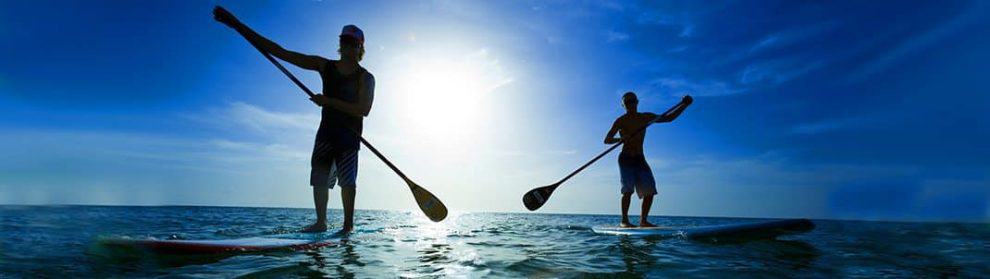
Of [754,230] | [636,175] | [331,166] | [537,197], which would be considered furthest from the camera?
[537,197]

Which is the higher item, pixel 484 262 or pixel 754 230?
pixel 754 230

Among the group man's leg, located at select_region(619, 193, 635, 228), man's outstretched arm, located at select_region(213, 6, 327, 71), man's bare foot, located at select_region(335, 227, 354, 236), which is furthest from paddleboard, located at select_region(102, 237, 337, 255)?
man's leg, located at select_region(619, 193, 635, 228)

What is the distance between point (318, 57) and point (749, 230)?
253 inches

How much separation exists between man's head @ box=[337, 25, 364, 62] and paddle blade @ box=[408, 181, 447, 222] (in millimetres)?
1989

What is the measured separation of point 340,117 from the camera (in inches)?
213

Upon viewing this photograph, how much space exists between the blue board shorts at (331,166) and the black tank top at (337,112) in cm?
8

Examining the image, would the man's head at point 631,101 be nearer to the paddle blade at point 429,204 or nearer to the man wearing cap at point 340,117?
the paddle blade at point 429,204

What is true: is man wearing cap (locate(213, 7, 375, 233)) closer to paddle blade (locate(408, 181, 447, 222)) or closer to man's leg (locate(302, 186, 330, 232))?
man's leg (locate(302, 186, 330, 232))

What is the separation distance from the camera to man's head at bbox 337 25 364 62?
17.7ft

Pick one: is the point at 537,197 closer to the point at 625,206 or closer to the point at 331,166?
the point at 625,206

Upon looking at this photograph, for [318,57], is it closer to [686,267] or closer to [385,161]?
[385,161]

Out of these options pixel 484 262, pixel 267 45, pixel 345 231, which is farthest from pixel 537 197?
pixel 267 45

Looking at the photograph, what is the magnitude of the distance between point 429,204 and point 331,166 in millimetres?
1488

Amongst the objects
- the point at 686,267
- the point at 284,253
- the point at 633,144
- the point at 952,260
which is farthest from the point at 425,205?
the point at 952,260
